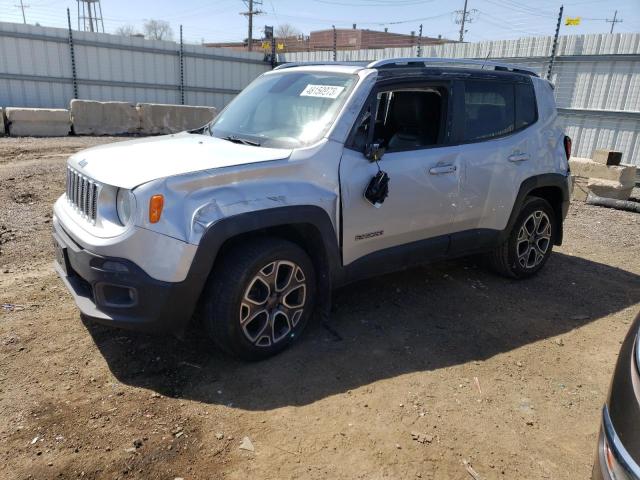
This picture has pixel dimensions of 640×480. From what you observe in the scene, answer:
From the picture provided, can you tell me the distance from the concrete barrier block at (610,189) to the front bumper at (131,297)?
327 inches

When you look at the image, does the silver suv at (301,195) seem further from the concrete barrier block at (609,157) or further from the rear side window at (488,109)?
the concrete barrier block at (609,157)

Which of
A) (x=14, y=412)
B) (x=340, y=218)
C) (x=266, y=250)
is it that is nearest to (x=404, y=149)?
(x=340, y=218)

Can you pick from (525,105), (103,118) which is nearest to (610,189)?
(525,105)

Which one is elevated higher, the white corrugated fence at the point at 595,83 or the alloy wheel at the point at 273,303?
the white corrugated fence at the point at 595,83

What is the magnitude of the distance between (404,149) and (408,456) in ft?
7.21

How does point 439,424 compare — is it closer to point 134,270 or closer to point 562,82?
point 134,270

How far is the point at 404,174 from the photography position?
12.3ft

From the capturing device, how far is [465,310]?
4.33 m

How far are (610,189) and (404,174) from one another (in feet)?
22.2

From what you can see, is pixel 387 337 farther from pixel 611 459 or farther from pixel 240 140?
pixel 611 459

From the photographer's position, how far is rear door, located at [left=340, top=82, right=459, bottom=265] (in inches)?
138

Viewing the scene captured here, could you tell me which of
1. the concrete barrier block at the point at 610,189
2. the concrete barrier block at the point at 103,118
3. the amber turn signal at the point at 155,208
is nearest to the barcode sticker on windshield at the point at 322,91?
the amber turn signal at the point at 155,208

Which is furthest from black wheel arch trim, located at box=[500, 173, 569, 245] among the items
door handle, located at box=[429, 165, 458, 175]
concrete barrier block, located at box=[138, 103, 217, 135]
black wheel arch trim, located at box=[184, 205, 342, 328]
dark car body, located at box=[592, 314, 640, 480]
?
concrete barrier block, located at box=[138, 103, 217, 135]

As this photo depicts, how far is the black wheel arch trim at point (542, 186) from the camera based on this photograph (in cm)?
467
